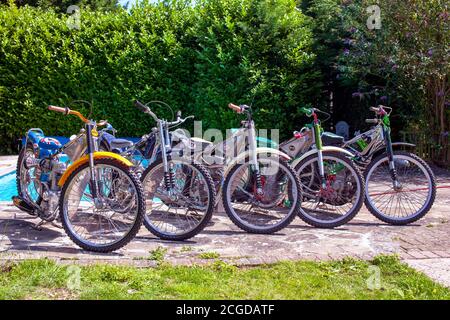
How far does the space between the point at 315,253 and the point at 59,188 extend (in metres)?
2.35

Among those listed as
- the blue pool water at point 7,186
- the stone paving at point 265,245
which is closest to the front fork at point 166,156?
the stone paving at point 265,245

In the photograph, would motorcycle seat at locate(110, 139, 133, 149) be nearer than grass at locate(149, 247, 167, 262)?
No

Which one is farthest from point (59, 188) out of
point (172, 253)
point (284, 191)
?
point (284, 191)

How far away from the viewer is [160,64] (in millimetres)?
9797

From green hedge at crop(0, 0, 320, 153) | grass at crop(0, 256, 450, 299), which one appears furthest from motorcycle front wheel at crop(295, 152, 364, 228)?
green hedge at crop(0, 0, 320, 153)

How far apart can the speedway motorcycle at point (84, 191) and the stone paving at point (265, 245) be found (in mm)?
181

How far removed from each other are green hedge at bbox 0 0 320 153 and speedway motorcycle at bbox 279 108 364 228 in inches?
144

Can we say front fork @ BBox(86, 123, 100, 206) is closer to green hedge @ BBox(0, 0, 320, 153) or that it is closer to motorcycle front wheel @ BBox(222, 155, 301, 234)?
motorcycle front wheel @ BBox(222, 155, 301, 234)

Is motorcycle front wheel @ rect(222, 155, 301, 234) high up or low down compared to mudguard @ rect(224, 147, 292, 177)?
down

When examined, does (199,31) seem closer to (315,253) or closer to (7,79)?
(7,79)

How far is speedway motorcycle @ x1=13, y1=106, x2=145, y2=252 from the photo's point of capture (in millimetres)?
4223

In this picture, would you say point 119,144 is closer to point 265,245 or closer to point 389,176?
point 265,245

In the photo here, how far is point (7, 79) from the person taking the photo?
33.8ft

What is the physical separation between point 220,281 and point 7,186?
5411mm
